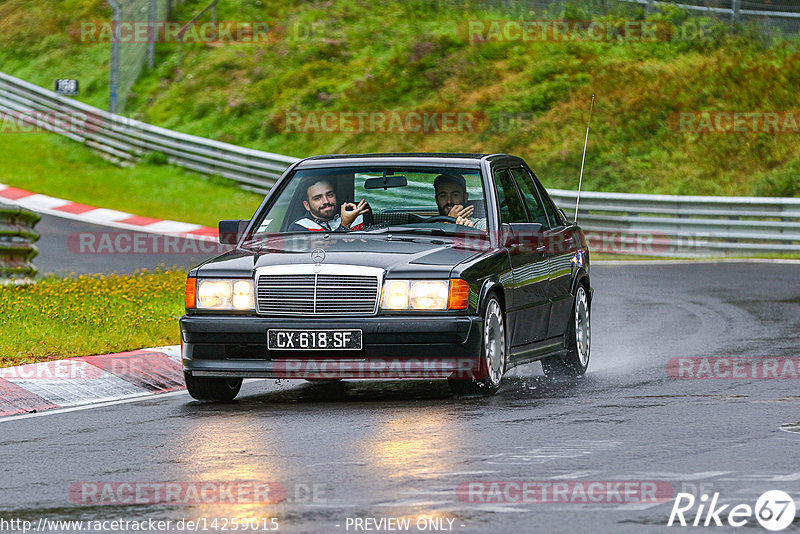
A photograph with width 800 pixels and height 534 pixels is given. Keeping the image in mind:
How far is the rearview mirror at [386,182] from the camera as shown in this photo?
10.8 meters

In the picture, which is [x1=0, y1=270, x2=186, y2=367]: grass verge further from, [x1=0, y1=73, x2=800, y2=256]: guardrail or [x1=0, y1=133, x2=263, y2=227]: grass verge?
[x1=0, y1=133, x2=263, y2=227]: grass verge

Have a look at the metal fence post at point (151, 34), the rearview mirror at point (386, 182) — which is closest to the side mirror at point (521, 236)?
the rearview mirror at point (386, 182)

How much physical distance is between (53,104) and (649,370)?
2655 cm

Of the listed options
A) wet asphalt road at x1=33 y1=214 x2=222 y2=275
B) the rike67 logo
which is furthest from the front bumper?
wet asphalt road at x1=33 y1=214 x2=222 y2=275

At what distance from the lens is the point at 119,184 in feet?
107

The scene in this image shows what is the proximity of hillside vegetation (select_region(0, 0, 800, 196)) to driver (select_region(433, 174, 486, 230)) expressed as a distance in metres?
18.9

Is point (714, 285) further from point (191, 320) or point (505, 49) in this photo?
point (505, 49)

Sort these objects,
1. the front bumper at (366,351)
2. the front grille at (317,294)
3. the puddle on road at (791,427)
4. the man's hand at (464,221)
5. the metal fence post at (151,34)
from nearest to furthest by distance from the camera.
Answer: the puddle on road at (791,427) < the front bumper at (366,351) < the front grille at (317,294) < the man's hand at (464,221) < the metal fence post at (151,34)

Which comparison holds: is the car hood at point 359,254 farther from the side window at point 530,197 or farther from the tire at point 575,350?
the tire at point 575,350

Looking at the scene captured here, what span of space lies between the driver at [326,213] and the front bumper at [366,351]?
130 cm

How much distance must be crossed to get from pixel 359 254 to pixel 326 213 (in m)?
1.15

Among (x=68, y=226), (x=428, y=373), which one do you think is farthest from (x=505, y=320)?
(x=68, y=226)

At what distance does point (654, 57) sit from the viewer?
35.5 metres

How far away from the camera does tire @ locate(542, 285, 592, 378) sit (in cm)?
1156
